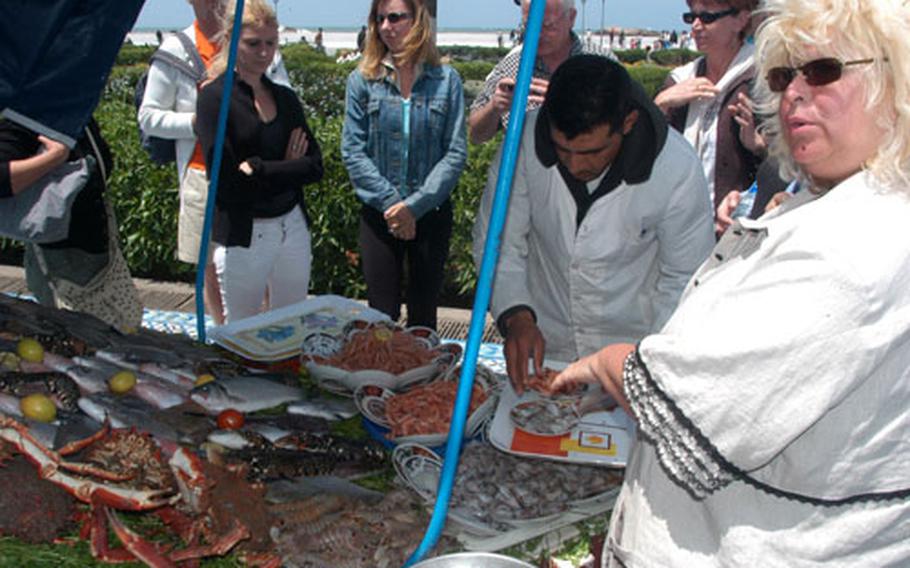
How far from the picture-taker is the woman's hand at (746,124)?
351 cm

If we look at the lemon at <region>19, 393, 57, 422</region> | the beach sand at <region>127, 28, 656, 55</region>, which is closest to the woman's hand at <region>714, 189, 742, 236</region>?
the lemon at <region>19, 393, 57, 422</region>

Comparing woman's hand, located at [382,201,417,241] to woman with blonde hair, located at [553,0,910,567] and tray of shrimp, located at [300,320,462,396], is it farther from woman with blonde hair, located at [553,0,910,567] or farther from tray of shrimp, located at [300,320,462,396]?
woman with blonde hair, located at [553,0,910,567]

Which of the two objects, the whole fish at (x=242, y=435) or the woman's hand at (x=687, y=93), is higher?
the woman's hand at (x=687, y=93)

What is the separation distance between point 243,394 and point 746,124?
254 centimetres

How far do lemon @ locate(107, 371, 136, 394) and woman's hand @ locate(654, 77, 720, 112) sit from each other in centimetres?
266

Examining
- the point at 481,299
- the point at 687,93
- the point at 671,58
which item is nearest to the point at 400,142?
the point at 687,93

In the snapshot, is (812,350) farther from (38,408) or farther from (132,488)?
(38,408)

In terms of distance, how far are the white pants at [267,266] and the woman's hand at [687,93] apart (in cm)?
202

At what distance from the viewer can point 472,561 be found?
161 cm

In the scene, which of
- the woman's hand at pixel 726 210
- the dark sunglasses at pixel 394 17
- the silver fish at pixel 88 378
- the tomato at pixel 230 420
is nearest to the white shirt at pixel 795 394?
the tomato at pixel 230 420

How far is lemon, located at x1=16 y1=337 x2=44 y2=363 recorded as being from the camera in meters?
2.67

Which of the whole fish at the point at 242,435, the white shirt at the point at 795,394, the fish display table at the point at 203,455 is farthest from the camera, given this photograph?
the whole fish at the point at 242,435

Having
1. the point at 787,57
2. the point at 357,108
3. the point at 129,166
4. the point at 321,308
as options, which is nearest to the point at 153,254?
the point at 129,166

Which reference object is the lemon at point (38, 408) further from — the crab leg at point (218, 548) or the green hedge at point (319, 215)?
the green hedge at point (319, 215)
